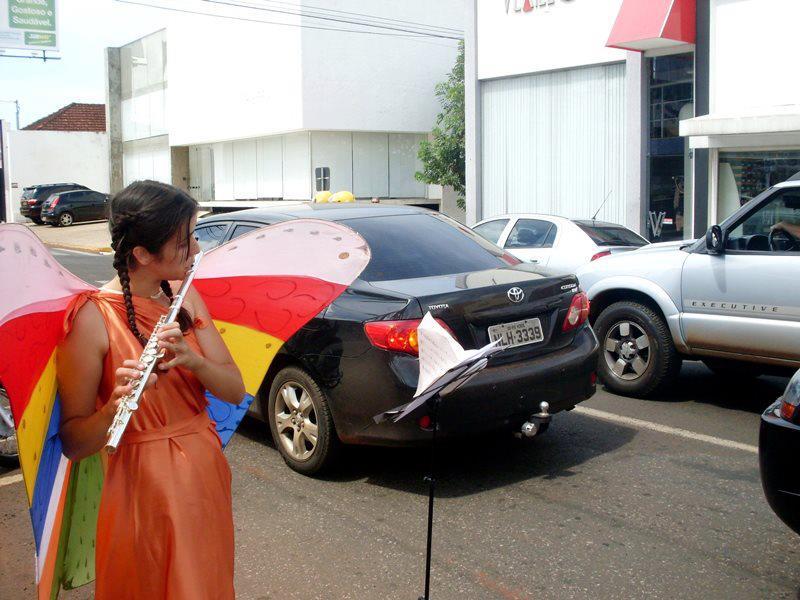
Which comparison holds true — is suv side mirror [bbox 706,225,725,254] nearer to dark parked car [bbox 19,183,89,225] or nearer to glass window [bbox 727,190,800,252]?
glass window [bbox 727,190,800,252]

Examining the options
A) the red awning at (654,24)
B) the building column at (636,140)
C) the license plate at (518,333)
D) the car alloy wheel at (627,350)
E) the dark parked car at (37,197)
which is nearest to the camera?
the license plate at (518,333)

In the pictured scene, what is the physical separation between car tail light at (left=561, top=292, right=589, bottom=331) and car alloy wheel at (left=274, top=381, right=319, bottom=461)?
163 centimetres

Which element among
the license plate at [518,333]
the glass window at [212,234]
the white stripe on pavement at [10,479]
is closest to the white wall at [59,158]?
the glass window at [212,234]

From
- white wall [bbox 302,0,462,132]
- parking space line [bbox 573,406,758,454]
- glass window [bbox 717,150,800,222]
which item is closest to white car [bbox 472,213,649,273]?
parking space line [bbox 573,406,758,454]

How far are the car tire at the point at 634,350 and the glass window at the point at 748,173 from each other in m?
7.17

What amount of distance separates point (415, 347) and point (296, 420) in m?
1.04

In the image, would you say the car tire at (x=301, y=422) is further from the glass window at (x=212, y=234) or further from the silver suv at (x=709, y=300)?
the silver suv at (x=709, y=300)

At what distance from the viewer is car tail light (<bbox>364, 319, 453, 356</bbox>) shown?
15.8ft

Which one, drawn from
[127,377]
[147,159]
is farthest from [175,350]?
[147,159]

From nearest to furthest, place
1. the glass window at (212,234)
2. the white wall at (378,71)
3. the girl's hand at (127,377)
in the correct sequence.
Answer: the girl's hand at (127,377)
the glass window at (212,234)
the white wall at (378,71)

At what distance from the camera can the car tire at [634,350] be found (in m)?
7.22

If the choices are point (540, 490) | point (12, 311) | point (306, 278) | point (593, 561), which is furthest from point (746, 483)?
point (12, 311)

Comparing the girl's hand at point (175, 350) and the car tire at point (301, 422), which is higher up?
the girl's hand at point (175, 350)

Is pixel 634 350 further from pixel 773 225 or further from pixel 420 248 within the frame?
pixel 420 248
